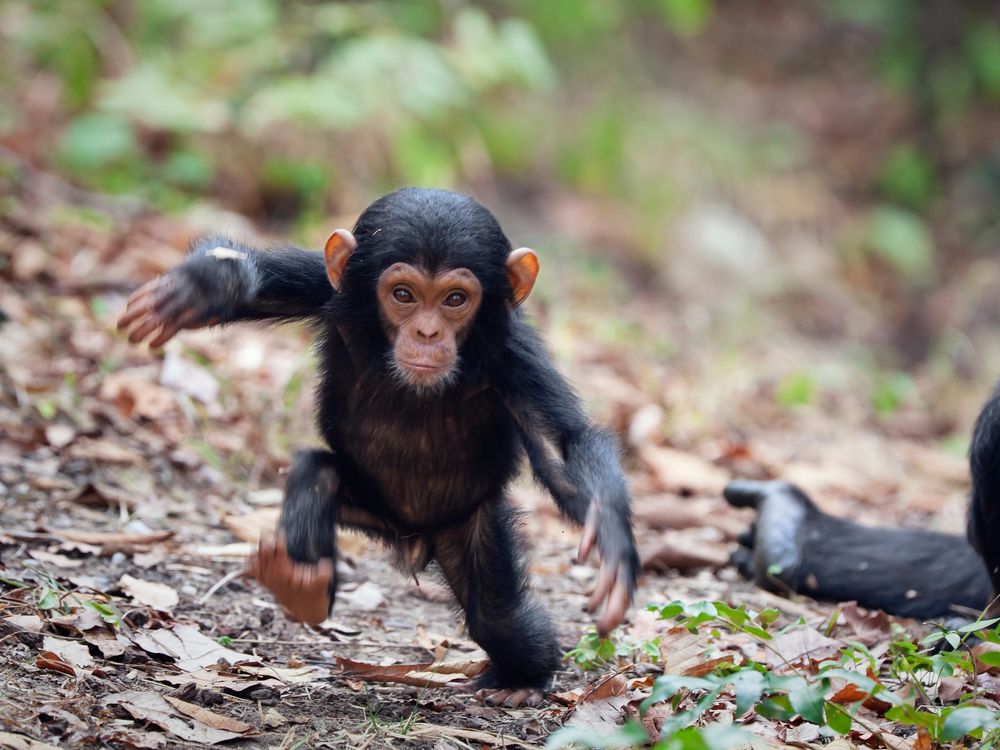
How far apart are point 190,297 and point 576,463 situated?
1.50m

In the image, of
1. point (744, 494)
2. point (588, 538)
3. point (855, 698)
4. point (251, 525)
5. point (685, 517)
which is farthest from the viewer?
point (685, 517)

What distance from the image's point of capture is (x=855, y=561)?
588cm

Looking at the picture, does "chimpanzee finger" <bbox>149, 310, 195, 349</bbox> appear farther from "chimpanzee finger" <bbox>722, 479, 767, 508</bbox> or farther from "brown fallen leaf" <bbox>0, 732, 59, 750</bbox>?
"chimpanzee finger" <bbox>722, 479, 767, 508</bbox>

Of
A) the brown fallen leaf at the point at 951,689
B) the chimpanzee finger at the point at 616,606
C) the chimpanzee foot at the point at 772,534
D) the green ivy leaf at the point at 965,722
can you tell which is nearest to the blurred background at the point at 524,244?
the chimpanzee foot at the point at 772,534

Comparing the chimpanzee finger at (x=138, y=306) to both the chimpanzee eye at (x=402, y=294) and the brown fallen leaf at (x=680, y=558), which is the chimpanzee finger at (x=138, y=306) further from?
the brown fallen leaf at (x=680, y=558)

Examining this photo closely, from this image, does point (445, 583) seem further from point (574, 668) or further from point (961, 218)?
point (961, 218)

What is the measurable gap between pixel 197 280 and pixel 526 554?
1647mm

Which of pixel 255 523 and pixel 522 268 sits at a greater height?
pixel 522 268

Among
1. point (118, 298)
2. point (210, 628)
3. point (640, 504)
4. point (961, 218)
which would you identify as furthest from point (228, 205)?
point (961, 218)

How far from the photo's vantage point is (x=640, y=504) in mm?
7020

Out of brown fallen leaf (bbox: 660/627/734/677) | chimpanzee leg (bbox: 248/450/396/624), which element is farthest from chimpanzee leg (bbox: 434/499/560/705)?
chimpanzee leg (bbox: 248/450/396/624)

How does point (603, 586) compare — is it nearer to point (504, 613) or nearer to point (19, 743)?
point (504, 613)

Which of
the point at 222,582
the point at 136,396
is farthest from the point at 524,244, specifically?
the point at 222,582

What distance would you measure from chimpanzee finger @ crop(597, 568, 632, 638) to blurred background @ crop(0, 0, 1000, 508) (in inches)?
163
